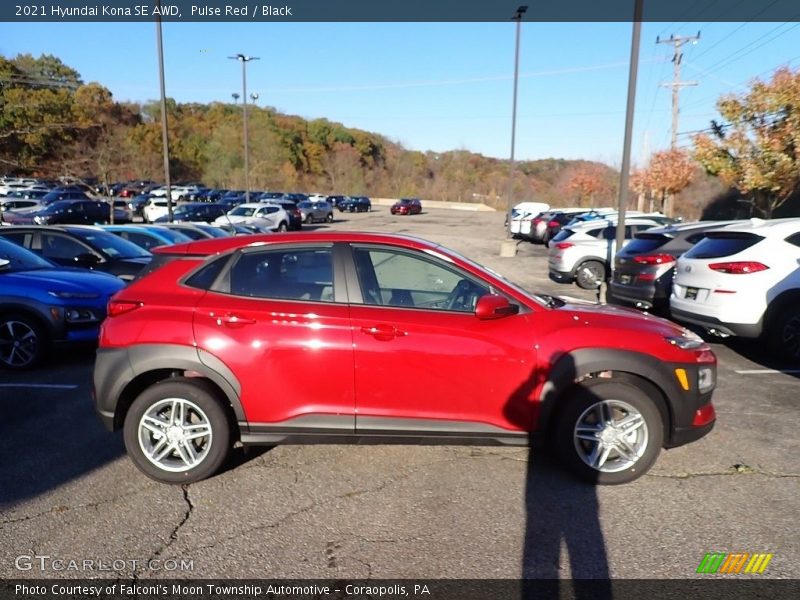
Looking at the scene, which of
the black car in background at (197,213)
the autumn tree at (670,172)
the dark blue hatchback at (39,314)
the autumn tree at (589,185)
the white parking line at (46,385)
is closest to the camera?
the white parking line at (46,385)

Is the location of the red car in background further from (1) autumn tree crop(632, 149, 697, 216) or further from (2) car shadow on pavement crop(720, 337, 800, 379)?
(2) car shadow on pavement crop(720, 337, 800, 379)

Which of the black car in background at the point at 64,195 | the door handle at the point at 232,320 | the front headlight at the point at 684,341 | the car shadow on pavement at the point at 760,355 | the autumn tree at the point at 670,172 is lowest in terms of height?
the car shadow on pavement at the point at 760,355

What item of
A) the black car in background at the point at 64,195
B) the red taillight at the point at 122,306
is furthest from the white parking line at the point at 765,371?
the black car in background at the point at 64,195

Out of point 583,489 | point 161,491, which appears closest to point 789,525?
point 583,489

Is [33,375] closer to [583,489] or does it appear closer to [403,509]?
[403,509]

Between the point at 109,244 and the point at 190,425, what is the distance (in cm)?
697

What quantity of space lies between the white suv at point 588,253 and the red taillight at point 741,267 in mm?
6219

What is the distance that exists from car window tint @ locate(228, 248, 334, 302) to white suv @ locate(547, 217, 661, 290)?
10117mm

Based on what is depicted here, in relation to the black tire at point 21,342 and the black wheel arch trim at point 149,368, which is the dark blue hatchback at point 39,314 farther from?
the black wheel arch trim at point 149,368

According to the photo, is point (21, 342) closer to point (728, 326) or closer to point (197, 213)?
point (728, 326)

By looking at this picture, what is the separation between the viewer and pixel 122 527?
3.25 m

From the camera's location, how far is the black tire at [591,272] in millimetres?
12859

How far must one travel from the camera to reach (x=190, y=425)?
3750 mm

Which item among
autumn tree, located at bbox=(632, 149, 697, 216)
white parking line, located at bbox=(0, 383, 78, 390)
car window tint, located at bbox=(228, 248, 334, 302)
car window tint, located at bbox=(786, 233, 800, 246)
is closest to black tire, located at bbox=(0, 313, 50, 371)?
white parking line, located at bbox=(0, 383, 78, 390)
